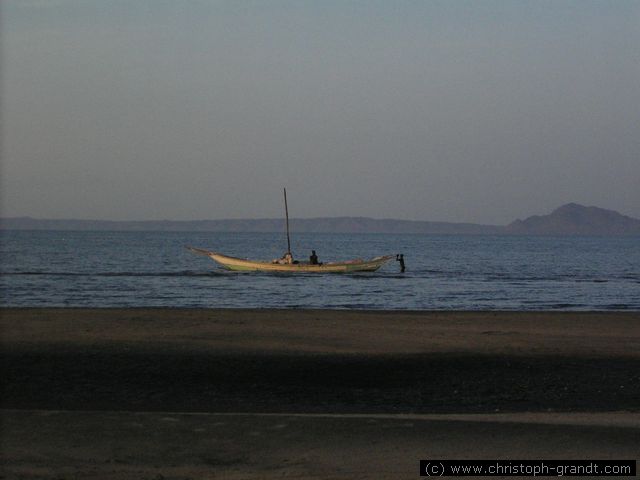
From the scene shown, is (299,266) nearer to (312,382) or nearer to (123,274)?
(123,274)

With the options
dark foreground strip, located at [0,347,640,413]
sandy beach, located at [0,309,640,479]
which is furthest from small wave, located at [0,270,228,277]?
dark foreground strip, located at [0,347,640,413]

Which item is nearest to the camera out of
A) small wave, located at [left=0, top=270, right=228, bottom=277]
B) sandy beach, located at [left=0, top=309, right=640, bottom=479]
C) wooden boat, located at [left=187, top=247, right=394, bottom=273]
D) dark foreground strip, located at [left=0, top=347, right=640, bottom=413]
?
sandy beach, located at [left=0, top=309, right=640, bottom=479]

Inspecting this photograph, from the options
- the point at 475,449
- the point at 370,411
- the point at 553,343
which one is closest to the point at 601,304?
the point at 553,343

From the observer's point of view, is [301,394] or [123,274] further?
[123,274]

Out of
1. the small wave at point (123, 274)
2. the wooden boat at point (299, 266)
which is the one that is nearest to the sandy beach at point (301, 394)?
the small wave at point (123, 274)

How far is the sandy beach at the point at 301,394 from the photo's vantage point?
912cm

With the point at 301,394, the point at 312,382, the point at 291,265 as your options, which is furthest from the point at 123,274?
the point at 301,394

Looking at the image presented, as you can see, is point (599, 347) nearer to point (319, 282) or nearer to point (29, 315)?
point (29, 315)

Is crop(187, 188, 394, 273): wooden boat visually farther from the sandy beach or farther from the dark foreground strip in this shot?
the dark foreground strip

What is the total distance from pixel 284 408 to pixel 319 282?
1606 inches

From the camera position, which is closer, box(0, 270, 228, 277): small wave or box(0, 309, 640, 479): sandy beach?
box(0, 309, 640, 479): sandy beach

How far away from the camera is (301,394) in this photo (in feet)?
45.8

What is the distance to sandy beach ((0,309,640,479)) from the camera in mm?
9125

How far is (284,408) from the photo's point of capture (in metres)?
12.8
